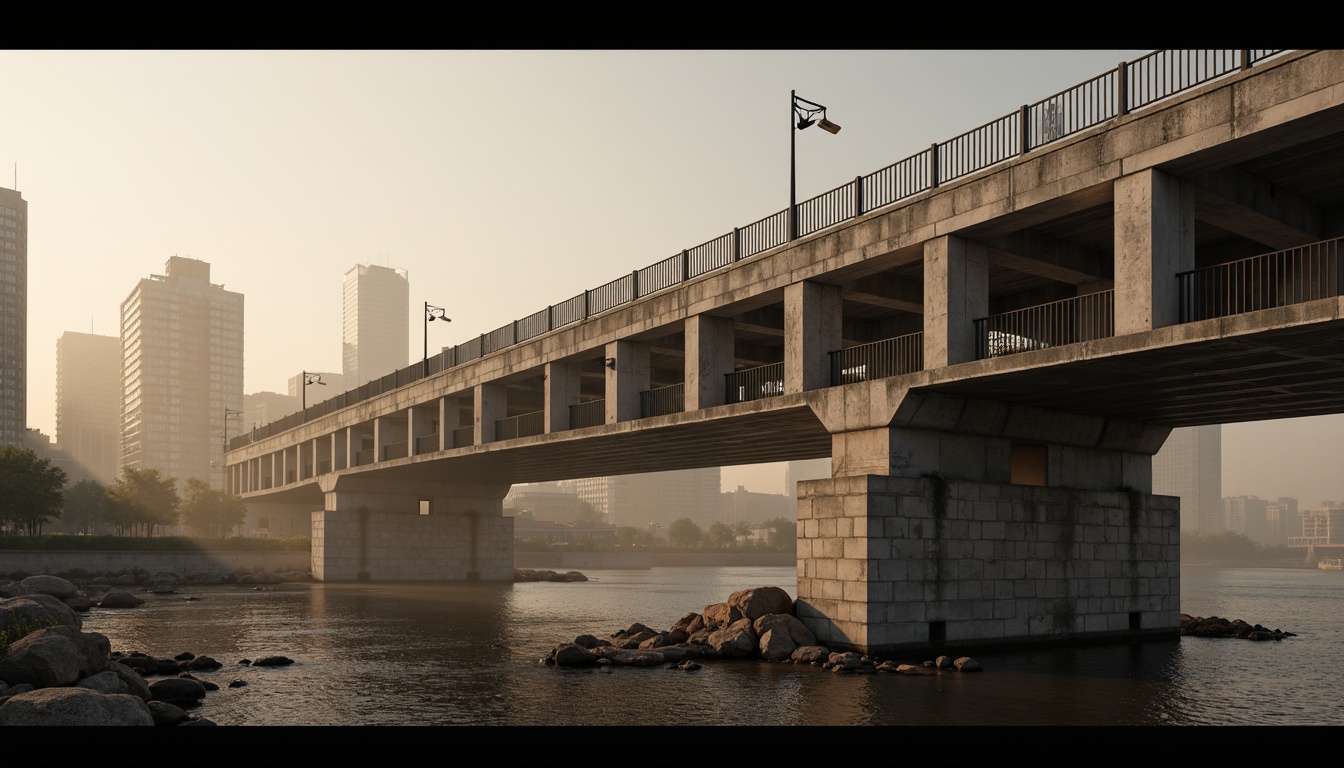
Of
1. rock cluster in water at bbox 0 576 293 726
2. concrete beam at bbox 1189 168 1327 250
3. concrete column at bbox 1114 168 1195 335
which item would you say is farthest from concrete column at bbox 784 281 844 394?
rock cluster in water at bbox 0 576 293 726

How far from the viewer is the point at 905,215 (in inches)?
1164

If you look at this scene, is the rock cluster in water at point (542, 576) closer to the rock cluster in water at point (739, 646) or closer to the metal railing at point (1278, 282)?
the rock cluster in water at point (739, 646)

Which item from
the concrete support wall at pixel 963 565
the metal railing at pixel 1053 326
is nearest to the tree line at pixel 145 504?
the concrete support wall at pixel 963 565

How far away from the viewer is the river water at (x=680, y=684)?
19.9 metres

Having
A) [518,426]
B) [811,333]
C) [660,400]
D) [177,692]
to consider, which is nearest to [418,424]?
[518,426]

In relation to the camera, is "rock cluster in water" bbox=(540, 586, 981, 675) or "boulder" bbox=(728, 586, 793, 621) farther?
"boulder" bbox=(728, 586, 793, 621)

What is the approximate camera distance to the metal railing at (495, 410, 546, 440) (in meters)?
51.4

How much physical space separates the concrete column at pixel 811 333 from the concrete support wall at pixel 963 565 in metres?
3.94

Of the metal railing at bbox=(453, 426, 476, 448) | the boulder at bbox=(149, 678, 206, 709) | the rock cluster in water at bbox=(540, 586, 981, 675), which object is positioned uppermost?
the metal railing at bbox=(453, 426, 476, 448)

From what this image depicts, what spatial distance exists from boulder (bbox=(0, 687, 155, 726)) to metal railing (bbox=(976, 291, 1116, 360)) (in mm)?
21041

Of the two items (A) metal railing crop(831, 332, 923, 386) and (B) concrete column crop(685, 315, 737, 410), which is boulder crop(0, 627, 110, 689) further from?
(A) metal railing crop(831, 332, 923, 386)

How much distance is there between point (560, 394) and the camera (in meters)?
47.2

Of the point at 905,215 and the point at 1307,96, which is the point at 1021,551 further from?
the point at 1307,96
